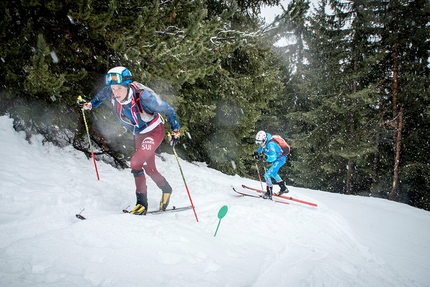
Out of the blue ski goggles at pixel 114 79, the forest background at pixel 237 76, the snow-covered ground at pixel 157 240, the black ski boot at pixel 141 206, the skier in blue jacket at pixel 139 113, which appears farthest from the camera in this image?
the forest background at pixel 237 76

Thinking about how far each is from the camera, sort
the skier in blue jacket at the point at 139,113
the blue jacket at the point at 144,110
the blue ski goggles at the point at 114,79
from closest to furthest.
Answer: the blue ski goggles at the point at 114,79
the skier in blue jacket at the point at 139,113
the blue jacket at the point at 144,110

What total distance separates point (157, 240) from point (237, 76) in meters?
8.67

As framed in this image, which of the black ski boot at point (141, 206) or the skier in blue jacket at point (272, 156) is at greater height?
the skier in blue jacket at point (272, 156)

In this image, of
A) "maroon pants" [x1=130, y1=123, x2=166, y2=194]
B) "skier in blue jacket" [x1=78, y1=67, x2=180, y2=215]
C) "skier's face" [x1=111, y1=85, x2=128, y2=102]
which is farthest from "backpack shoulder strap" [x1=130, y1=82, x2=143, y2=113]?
"maroon pants" [x1=130, y1=123, x2=166, y2=194]

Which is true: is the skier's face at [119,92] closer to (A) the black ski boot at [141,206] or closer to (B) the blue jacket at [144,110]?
(B) the blue jacket at [144,110]

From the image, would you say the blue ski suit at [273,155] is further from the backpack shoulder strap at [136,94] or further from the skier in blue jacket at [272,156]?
the backpack shoulder strap at [136,94]

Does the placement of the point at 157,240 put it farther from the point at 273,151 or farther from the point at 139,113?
the point at 273,151

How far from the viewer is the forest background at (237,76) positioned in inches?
192

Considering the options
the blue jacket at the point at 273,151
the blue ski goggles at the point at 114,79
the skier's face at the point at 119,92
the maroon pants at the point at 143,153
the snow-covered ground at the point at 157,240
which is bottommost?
the snow-covered ground at the point at 157,240

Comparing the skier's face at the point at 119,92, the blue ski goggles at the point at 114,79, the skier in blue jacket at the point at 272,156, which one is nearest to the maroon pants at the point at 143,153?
the skier's face at the point at 119,92

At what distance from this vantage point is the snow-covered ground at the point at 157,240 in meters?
2.42

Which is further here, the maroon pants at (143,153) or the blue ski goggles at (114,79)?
the maroon pants at (143,153)

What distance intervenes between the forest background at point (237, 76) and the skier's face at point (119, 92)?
1.08m

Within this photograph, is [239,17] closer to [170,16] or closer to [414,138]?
[170,16]
